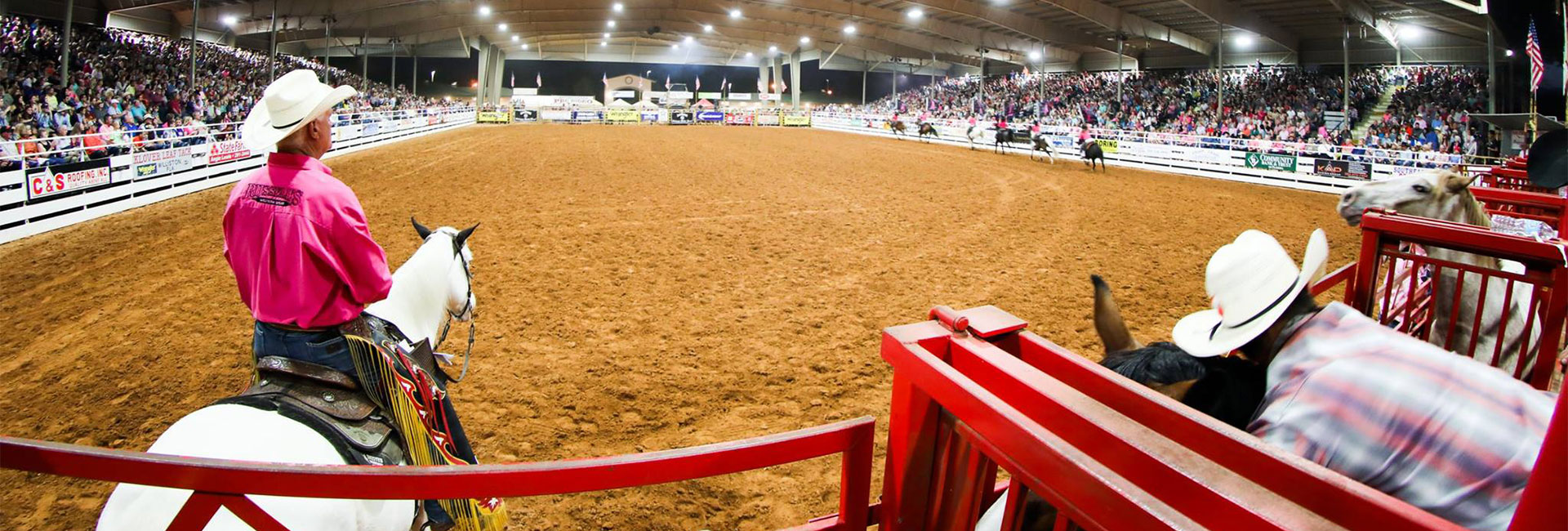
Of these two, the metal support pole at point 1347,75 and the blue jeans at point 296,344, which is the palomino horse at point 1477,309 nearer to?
the blue jeans at point 296,344

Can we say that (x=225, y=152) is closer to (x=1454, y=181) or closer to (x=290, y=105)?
(x=290, y=105)

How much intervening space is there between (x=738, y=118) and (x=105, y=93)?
3053 centimetres

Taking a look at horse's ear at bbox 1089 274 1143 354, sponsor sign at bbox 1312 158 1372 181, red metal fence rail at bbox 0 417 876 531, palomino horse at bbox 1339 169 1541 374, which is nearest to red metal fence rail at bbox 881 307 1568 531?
red metal fence rail at bbox 0 417 876 531

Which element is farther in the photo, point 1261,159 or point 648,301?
point 1261,159

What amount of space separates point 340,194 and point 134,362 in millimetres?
4083

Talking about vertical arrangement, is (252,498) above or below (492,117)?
below

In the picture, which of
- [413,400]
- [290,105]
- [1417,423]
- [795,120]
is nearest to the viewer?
[1417,423]

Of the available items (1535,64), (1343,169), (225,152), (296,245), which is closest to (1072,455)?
(296,245)

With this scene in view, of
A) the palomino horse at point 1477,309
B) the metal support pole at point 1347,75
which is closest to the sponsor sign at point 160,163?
the palomino horse at point 1477,309

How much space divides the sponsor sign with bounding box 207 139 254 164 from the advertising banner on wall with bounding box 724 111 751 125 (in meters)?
31.6

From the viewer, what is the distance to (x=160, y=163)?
1095 cm

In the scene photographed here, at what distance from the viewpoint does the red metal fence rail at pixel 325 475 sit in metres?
1.25

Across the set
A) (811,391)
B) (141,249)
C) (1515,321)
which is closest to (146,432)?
(811,391)

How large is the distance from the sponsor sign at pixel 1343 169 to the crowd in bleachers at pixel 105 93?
22254mm
